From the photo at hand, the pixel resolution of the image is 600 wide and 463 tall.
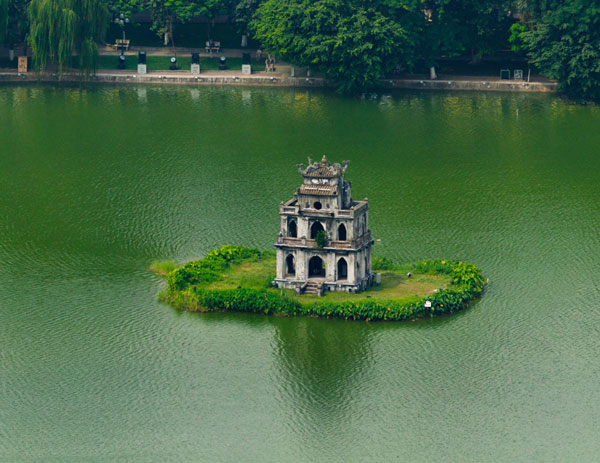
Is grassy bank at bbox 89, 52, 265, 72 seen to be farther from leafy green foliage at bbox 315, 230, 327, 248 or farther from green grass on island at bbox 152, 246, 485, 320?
leafy green foliage at bbox 315, 230, 327, 248

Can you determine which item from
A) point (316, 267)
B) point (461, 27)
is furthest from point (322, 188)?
point (461, 27)

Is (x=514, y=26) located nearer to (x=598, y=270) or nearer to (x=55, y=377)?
(x=598, y=270)

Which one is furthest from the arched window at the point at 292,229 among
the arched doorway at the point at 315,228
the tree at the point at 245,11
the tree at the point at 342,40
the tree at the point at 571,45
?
the tree at the point at 245,11

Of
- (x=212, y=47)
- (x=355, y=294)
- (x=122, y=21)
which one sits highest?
(x=122, y=21)

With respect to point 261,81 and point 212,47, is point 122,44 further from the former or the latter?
point 261,81

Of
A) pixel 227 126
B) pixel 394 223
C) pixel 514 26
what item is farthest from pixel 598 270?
pixel 514 26

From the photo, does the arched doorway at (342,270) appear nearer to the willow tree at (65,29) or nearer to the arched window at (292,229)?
the arched window at (292,229)
